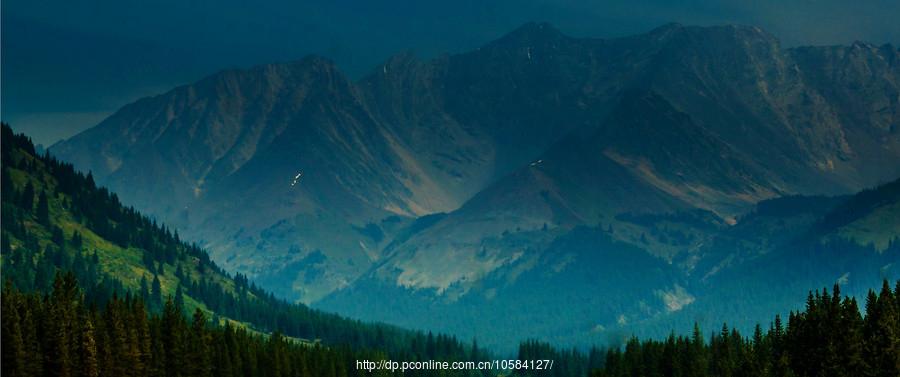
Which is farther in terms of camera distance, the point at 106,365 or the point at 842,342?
the point at 106,365

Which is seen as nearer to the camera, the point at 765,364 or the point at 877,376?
the point at 877,376

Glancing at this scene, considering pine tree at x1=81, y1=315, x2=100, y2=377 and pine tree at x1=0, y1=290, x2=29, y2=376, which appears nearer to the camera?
pine tree at x1=0, y1=290, x2=29, y2=376

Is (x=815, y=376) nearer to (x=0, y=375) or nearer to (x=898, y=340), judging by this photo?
(x=898, y=340)

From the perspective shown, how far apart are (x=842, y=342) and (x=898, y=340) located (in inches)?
269

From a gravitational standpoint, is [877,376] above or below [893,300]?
below

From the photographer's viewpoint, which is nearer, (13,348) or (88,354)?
(13,348)

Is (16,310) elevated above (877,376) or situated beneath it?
elevated above

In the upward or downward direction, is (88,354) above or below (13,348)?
above

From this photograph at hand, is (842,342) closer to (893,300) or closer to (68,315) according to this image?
(893,300)

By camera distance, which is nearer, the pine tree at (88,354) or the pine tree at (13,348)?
the pine tree at (13,348)

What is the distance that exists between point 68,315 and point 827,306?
9958 cm

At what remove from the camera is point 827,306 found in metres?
196

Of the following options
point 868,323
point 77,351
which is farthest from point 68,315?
point 868,323

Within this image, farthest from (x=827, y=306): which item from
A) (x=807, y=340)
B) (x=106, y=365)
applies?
(x=106, y=365)
